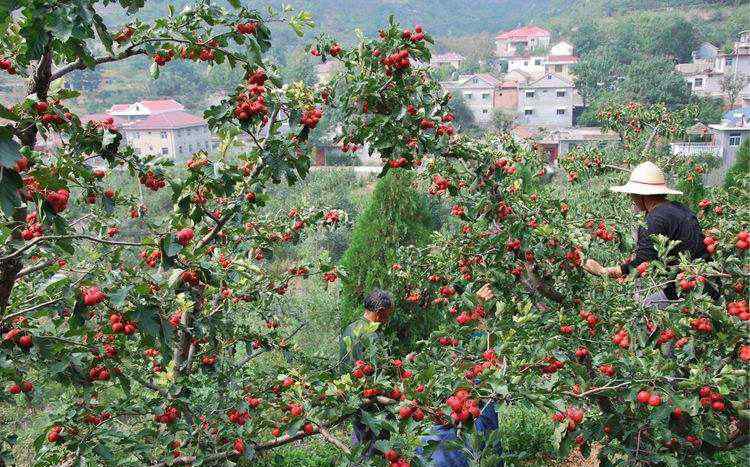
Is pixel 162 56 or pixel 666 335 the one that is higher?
pixel 162 56

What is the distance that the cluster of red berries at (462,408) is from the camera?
198 cm

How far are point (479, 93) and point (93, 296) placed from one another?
153ft

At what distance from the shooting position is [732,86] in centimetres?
3803

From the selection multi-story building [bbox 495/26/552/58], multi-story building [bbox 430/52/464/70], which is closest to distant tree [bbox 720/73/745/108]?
multi-story building [bbox 495/26/552/58]

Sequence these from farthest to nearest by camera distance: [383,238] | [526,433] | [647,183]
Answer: [383,238] → [526,433] → [647,183]

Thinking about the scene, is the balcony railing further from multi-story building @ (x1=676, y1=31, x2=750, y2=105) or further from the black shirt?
the black shirt

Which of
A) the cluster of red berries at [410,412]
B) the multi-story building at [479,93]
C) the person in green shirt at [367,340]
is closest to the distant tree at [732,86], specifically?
the multi-story building at [479,93]

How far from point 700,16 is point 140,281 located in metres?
63.1

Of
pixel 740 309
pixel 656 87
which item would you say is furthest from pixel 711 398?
pixel 656 87

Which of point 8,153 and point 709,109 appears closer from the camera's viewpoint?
point 8,153

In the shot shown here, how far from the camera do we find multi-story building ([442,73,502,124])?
45.7 meters

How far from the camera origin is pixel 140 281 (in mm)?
1890

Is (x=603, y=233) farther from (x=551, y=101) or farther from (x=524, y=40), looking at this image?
(x=524, y=40)

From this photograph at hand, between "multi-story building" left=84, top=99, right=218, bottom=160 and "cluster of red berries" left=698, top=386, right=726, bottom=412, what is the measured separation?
119 ft
